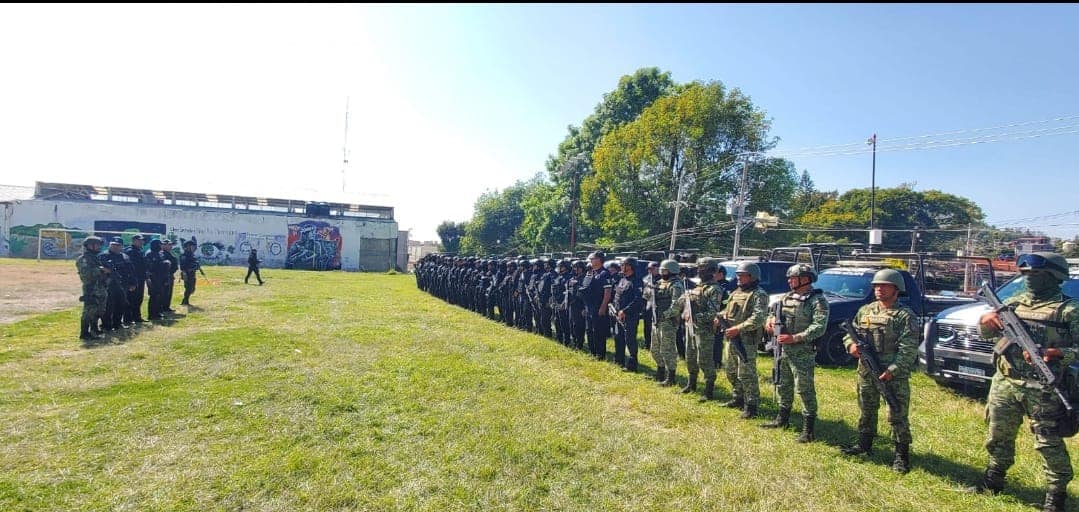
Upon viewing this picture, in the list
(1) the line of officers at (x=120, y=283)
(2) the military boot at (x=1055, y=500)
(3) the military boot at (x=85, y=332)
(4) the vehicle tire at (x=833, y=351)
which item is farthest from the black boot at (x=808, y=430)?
(3) the military boot at (x=85, y=332)

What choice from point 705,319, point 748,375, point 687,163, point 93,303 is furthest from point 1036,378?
point 687,163

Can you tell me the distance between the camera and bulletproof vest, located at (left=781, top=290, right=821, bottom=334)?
564cm

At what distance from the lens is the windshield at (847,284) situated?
978 centimetres

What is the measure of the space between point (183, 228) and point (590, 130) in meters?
31.3

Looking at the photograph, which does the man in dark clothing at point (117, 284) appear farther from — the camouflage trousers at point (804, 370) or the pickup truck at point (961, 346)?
the pickup truck at point (961, 346)

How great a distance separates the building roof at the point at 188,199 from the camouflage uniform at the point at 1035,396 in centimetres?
4590

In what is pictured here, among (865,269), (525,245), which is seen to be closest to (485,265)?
(865,269)

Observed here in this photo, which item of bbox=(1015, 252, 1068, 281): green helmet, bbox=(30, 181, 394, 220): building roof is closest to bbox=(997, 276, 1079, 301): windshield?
bbox=(1015, 252, 1068, 281): green helmet

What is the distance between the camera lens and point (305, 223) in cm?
4341

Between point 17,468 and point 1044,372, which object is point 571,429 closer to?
point 1044,372

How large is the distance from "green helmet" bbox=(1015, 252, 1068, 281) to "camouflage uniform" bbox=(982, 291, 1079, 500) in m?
0.17

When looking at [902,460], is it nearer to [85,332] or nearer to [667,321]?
[667,321]

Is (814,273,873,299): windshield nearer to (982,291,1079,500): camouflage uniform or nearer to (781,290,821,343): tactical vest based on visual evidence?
(781,290,821,343): tactical vest

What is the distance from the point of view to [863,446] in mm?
5207
